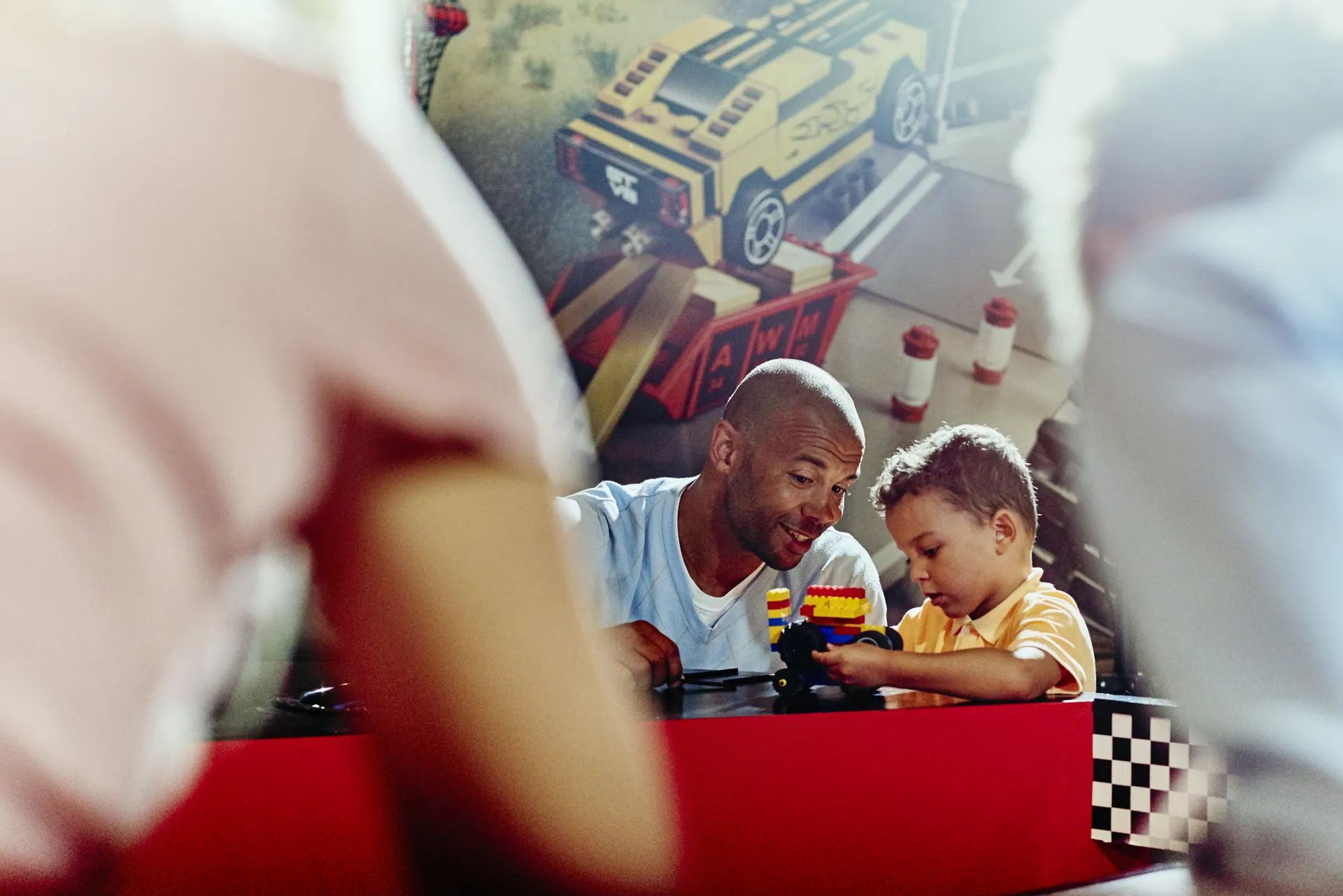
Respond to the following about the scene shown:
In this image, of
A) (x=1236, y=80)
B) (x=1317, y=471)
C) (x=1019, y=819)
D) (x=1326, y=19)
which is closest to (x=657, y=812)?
(x=1317, y=471)

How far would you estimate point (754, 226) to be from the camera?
56.4 inches

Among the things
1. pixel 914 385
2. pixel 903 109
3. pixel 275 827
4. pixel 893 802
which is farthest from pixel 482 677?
pixel 903 109

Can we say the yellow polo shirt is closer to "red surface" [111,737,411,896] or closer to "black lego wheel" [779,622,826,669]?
"black lego wheel" [779,622,826,669]

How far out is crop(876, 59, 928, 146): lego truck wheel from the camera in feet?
4.69

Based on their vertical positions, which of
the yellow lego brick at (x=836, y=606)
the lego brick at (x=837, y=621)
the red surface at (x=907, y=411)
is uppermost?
the red surface at (x=907, y=411)

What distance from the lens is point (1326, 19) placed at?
0.91 m

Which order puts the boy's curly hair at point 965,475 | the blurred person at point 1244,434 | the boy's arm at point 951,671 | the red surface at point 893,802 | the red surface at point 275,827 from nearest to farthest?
the blurred person at point 1244,434
the red surface at point 275,827
the red surface at point 893,802
the boy's arm at point 951,671
the boy's curly hair at point 965,475

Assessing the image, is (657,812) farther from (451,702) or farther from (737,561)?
(737,561)

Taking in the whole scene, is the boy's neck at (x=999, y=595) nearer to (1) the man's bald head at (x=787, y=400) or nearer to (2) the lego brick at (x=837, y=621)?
(2) the lego brick at (x=837, y=621)

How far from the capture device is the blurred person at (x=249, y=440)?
9.9 inches

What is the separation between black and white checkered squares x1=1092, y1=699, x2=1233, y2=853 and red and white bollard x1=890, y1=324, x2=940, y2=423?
1.38ft

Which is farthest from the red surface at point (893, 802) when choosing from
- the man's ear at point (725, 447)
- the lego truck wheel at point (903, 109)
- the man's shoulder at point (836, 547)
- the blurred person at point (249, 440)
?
the blurred person at point (249, 440)

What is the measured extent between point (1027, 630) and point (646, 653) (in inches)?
18.2

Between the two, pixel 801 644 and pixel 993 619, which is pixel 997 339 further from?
pixel 801 644
